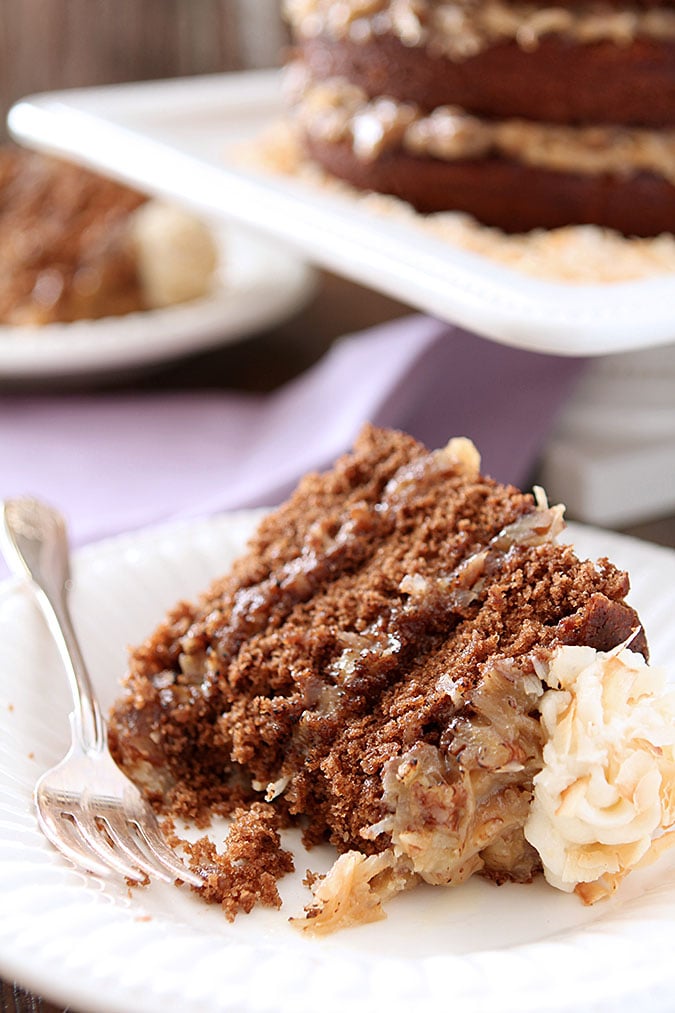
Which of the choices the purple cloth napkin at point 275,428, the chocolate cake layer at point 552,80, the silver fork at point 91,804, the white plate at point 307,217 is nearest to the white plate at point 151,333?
the purple cloth napkin at point 275,428

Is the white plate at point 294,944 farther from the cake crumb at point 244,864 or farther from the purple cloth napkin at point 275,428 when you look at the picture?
the purple cloth napkin at point 275,428

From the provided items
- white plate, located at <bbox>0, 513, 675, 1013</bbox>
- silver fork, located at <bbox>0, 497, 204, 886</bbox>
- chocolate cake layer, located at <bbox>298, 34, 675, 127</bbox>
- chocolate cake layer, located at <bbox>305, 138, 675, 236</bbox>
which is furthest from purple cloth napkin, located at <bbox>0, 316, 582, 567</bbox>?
white plate, located at <bbox>0, 513, 675, 1013</bbox>

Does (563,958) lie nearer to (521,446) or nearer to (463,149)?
(521,446)

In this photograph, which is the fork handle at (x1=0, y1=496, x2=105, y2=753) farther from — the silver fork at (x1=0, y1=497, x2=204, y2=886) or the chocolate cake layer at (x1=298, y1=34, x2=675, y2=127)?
the chocolate cake layer at (x1=298, y1=34, x2=675, y2=127)

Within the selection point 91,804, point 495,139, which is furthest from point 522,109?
point 91,804

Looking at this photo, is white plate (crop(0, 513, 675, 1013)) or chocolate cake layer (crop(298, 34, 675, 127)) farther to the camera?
chocolate cake layer (crop(298, 34, 675, 127))

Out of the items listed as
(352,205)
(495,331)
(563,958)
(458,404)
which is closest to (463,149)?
(352,205)

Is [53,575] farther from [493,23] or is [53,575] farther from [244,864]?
[493,23]
